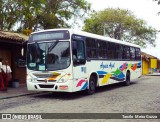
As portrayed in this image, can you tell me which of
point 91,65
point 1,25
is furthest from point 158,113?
point 1,25

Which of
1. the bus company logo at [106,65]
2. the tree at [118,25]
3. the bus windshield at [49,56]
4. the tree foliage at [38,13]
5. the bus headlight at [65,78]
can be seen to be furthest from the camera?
the tree at [118,25]

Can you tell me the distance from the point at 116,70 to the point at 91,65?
3.99 meters

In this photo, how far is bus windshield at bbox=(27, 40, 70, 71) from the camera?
1291cm

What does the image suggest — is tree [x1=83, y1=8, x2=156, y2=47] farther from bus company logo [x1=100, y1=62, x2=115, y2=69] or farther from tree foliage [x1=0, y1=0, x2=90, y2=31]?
bus company logo [x1=100, y1=62, x2=115, y2=69]

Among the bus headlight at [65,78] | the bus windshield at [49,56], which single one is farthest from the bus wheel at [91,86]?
the bus windshield at [49,56]

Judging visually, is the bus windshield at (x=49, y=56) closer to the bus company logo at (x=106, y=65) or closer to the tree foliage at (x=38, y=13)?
the bus company logo at (x=106, y=65)

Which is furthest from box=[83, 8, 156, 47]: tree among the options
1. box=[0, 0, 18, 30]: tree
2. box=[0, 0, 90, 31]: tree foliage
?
box=[0, 0, 18, 30]: tree

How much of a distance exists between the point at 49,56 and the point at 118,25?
41.0 m

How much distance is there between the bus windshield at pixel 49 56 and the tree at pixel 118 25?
38214 mm

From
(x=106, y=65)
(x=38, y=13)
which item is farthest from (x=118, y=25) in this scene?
(x=106, y=65)

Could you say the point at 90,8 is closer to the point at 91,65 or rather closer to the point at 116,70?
the point at 116,70

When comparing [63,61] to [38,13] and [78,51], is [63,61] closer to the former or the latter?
[78,51]

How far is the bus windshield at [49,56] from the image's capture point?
508 inches

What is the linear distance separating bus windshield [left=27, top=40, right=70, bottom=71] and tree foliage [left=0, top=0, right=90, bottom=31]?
13647 mm
